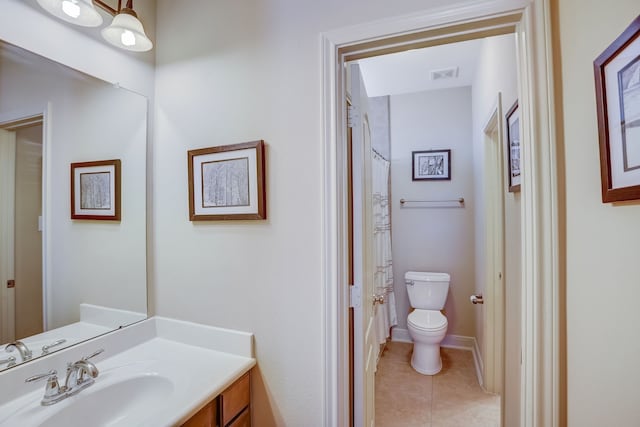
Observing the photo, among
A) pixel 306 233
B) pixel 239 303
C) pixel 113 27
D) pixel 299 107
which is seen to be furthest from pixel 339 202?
pixel 113 27

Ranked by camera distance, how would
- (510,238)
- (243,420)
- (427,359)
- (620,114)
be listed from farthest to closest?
(427,359) → (510,238) → (243,420) → (620,114)

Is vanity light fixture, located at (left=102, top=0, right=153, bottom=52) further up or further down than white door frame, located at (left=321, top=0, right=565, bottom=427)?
further up

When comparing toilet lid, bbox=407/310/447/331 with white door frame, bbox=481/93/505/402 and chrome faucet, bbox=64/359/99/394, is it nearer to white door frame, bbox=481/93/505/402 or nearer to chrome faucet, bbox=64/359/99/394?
white door frame, bbox=481/93/505/402

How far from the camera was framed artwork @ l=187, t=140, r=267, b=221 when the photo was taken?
121 centimetres

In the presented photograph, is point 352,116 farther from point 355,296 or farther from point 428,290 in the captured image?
point 428,290

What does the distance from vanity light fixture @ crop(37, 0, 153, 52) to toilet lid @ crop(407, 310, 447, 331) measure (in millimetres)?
2664

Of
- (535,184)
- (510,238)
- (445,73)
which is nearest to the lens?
(535,184)

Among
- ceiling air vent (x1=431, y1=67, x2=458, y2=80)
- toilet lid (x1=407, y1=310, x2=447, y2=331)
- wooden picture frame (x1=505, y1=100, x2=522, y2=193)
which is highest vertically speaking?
ceiling air vent (x1=431, y1=67, x2=458, y2=80)

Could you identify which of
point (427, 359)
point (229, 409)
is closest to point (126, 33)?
point (229, 409)

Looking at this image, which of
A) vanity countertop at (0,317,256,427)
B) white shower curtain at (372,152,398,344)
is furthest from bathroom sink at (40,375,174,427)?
white shower curtain at (372,152,398,344)

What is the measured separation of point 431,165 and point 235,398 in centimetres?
271

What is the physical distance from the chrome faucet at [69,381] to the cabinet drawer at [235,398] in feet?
1.52

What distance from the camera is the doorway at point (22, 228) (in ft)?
3.14

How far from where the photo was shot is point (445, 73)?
2.62 meters
